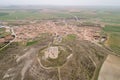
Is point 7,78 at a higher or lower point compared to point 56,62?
lower

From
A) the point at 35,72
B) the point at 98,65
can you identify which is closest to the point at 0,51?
the point at 35,72

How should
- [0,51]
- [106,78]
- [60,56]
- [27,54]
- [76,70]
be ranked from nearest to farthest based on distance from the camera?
[106,78]
[76,70]
[60,56]
[27,54]
[0,51]

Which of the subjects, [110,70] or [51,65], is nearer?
[51,65]

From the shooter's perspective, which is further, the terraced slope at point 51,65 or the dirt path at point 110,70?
the dirt path at point 110,70

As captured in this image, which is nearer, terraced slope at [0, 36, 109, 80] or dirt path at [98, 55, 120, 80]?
terraced slope at [0, 36, 109, 80]

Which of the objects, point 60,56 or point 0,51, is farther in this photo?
point 0,51

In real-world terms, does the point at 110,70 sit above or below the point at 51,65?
below

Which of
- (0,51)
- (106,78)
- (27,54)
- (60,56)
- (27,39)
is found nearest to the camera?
(106,78)

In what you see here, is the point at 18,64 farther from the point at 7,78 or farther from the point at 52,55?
the point at 52,55
